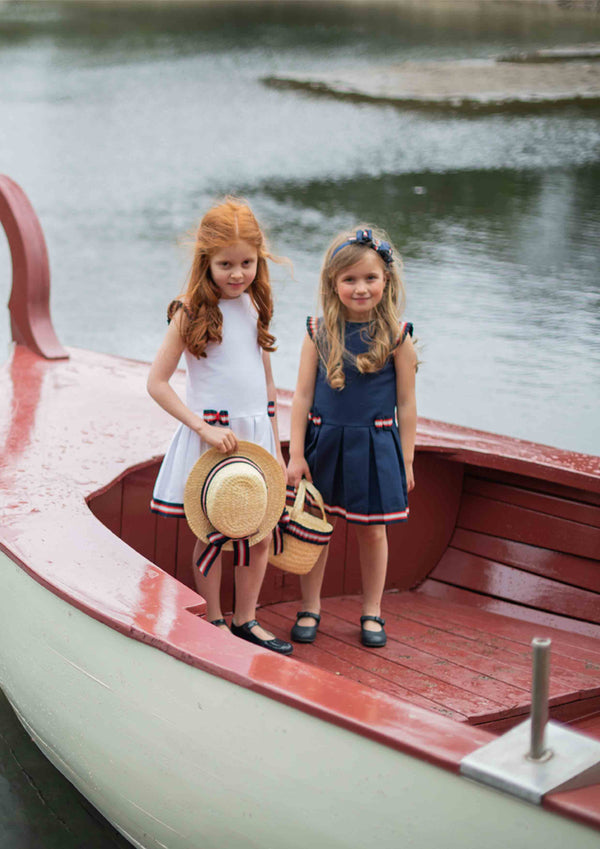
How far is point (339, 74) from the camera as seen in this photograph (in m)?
6.76

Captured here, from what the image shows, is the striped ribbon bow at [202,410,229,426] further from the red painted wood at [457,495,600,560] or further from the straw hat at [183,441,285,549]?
the red painted wood at [457,495,600,560]

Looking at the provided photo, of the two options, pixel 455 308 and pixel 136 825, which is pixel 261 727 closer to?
pixel 136 825

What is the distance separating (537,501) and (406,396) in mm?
547

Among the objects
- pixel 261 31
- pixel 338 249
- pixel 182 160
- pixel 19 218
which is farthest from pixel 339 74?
pixel 338 249

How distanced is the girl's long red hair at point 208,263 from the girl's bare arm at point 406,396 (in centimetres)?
29

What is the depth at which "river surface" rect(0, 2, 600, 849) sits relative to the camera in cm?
573

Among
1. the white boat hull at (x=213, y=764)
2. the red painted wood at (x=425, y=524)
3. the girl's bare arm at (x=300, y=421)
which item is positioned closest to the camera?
the white boat hull at (x=213, y=764)

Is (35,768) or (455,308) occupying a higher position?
(455,308)

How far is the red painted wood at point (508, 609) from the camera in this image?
229 centimetres

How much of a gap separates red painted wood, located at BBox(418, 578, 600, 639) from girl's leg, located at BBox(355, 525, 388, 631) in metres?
0.38

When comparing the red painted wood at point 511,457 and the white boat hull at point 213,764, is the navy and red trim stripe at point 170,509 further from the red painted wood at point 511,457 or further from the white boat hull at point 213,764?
the red painted wood at point 511,457

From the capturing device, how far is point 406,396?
2020mm

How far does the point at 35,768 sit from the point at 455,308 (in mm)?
4373

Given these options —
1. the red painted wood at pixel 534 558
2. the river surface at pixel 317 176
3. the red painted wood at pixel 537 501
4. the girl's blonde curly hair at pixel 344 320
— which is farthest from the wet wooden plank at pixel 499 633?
the river surface at pixel 317 176
